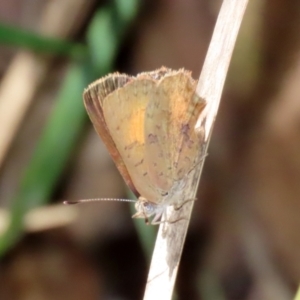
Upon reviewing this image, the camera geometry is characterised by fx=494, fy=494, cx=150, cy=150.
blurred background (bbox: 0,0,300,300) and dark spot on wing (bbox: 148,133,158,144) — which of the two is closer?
dark spot on wing (bbox: 148,133,158,144)

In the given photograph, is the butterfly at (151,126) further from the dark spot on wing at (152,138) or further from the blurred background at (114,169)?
the blurred background at (114,169)

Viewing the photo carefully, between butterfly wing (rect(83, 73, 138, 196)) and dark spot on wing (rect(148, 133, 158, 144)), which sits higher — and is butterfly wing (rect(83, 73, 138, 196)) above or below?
above

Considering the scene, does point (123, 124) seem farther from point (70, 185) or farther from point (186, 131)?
point (70, 185)

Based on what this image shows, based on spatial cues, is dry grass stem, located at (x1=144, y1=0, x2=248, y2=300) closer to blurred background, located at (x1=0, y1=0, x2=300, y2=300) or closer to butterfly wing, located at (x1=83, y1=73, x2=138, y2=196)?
butterfly wing, located at (x1=83, y1=73, x2=138, y2=196)

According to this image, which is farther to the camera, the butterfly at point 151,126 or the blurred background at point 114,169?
the blurred background at point 114,169

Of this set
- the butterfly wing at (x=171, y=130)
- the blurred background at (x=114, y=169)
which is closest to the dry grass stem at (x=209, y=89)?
the butterfly wing at (x=171, y=130)

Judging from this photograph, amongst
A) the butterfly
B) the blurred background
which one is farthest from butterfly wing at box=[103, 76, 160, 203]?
the blurred background

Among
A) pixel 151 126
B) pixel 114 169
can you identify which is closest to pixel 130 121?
pixel 151 126

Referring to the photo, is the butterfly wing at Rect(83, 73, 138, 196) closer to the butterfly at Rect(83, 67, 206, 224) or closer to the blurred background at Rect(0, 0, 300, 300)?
the butterfly at Rect(83, 67, 206, 224)
